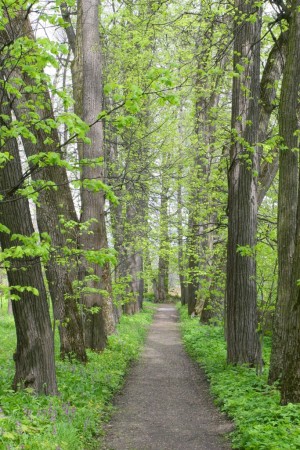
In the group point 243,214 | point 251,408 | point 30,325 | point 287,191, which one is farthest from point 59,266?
point 287,191

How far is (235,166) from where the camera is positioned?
9664 millimetres

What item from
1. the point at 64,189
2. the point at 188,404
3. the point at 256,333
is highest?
the point at 64,189

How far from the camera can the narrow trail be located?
20.6ft

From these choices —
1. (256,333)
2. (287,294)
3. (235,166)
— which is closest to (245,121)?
(235,166)

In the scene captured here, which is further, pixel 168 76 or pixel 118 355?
pixel 118 355

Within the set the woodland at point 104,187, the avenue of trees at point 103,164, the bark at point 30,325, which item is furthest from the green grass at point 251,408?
the bark at point 30,325

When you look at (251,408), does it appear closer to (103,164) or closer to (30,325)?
(30,325)

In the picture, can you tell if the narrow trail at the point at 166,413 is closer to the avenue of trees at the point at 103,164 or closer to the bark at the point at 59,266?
the avenue of trees at the point at 103,164

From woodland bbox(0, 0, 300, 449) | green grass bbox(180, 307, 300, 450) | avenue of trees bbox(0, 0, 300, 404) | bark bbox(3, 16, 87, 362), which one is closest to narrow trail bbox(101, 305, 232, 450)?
green grass bbox(180, 307, 300, 450)

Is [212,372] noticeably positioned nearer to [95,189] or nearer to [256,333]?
[256,333]

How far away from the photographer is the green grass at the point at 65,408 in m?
4.83

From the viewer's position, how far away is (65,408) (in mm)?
6250

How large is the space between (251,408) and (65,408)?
269cm

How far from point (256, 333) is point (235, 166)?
346 cm
